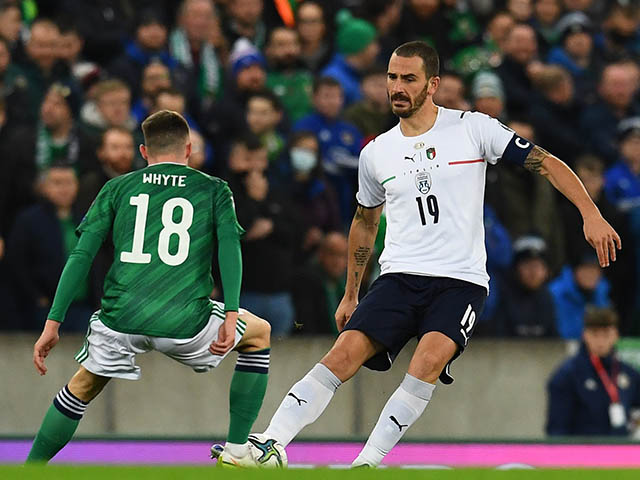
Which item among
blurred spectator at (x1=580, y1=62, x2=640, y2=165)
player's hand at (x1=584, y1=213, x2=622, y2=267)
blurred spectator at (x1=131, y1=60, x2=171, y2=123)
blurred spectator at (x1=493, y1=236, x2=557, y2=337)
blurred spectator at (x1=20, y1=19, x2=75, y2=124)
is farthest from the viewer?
blurred spectator at (x1=580, y1=62, x2=640, y2=165)

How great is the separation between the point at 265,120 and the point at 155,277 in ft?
16.1

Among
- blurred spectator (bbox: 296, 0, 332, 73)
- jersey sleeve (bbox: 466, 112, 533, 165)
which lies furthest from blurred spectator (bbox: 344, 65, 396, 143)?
jersey sleeve (bbox: 466, 112, 533, 165)

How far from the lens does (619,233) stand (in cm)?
1260

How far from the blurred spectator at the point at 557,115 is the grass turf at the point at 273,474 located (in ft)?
24.9

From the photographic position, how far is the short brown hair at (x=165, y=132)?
716 centimetres

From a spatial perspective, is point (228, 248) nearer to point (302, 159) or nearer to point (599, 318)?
point (599, 318)

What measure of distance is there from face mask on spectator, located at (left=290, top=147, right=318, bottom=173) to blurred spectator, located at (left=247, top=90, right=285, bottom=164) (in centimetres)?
14

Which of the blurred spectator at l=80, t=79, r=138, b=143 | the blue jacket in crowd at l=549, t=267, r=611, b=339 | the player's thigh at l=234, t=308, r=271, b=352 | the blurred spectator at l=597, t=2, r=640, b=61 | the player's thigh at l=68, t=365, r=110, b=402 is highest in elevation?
the blurred spectator at l=597, t=2, r=640, b=61

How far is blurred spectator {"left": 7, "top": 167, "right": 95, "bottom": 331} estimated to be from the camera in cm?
1063

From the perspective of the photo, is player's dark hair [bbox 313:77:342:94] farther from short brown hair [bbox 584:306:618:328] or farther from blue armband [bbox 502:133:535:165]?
blue armband [bbox 502:133:535:165]

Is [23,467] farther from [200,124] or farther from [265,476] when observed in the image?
[200,124]

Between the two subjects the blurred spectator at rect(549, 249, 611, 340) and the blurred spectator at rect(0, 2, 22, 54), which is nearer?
the blurred spectator at rect(0, 2, 22, 54)

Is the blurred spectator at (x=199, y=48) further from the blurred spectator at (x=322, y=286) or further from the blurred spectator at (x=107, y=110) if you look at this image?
the blurred spectator at (x=322, y=286)

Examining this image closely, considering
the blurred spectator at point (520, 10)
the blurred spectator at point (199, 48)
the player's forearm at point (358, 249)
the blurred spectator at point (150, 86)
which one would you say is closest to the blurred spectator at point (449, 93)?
the blurred spectator at point (199, 48)
